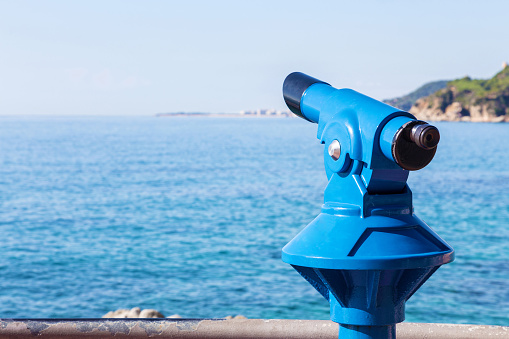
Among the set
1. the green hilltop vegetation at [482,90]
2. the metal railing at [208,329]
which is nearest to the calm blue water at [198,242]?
the metal railing at [208,329]

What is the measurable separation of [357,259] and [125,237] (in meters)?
23.4

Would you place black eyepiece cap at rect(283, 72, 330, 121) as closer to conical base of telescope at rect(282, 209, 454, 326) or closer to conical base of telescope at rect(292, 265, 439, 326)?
conical base of telescope at rect(282, 209, 454, 326)

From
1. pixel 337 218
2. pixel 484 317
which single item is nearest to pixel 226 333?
pixel 337 218

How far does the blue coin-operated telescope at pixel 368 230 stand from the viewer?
1915 mm

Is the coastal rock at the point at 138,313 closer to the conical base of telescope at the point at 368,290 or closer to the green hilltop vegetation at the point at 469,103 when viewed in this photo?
the conical base of telescope at the point at 368,290

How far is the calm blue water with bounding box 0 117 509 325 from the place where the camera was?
51.8 feet

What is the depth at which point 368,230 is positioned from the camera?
1.97 m

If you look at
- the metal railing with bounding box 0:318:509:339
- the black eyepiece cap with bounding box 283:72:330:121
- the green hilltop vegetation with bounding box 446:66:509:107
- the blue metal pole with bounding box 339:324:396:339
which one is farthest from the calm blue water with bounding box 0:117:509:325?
the green hilltop vegetation with bounding box 446:66:509:107

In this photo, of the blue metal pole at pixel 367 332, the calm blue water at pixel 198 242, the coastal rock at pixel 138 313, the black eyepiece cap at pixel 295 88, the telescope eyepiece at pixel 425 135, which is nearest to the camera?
the telescope eyepiece at pixel 425 135

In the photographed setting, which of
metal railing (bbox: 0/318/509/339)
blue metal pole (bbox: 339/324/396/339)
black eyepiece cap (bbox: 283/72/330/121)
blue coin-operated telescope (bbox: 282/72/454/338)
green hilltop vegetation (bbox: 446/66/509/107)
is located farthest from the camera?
green hilltop vegetation (bbox: 446/66/509/107)

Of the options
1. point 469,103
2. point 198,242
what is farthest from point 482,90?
point 198,242

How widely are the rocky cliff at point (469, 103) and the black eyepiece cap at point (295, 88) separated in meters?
179

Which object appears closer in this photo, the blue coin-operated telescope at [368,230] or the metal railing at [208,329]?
the blue coin-operated telescope at [368,230]

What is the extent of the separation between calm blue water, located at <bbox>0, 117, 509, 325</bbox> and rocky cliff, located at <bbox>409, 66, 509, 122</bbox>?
447 feet
